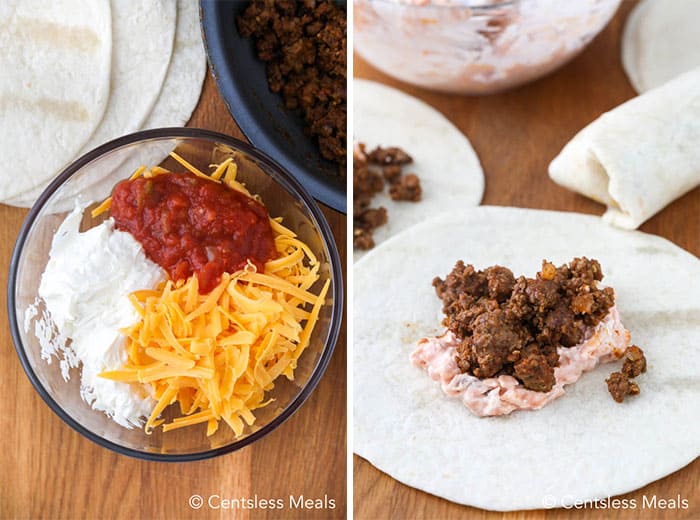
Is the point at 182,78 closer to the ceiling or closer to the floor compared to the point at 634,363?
closer to the ceiling

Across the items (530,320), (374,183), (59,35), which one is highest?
(59,35)

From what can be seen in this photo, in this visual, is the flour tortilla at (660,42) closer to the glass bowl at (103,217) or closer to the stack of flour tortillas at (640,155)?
the stack of flour tortillas at (640,155)

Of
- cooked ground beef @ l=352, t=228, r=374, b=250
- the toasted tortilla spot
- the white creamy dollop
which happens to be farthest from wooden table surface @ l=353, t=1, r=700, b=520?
the white creamy dollop

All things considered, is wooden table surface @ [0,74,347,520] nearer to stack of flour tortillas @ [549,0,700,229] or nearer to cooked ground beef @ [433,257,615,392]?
cooked ground beef @ [433,257,615,392]

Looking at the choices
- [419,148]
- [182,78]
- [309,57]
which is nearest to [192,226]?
[182,78]

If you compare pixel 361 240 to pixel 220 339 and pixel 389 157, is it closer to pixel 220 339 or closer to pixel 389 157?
pixel 389 157

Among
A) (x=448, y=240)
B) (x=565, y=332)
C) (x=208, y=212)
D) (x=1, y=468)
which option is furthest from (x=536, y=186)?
(x=1, y=468)

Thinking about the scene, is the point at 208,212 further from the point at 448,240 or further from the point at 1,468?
the point at 1,468

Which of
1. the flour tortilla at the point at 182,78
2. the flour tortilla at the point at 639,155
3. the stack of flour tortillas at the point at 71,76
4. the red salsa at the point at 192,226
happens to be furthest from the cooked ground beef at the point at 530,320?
the stack of flour tortillas at the point at 71,76
